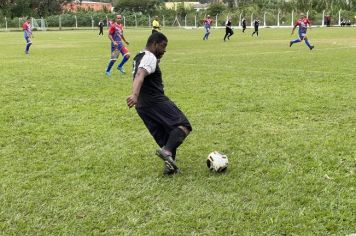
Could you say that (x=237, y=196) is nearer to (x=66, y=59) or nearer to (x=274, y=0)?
(x=66, y=59)

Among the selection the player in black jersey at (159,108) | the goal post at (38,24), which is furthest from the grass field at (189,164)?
the goal post at (38,24)

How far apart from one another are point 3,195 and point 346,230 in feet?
11.2

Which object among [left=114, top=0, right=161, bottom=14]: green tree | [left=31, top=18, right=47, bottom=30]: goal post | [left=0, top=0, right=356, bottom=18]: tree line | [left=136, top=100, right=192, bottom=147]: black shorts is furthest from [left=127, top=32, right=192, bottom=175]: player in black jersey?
[left=114, top=0, right=161, bottom=14]: green tree

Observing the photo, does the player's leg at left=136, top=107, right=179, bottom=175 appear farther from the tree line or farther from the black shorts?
the tree line

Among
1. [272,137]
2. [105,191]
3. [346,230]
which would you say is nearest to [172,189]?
[105,191]

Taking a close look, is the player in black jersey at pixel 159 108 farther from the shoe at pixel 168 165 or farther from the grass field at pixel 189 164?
the grass field at pixel 189 164

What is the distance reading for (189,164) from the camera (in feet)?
20.1

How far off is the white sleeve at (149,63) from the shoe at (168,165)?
973 mm

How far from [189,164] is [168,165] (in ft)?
1.85

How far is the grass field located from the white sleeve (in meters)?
1.25

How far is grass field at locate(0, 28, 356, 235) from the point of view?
4422mm

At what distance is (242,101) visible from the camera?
→ 10.1m

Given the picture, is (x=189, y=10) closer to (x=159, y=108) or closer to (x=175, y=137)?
(x=159, y=108)

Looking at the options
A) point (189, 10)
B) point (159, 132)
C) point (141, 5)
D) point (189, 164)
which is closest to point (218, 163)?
point (189, 164)
